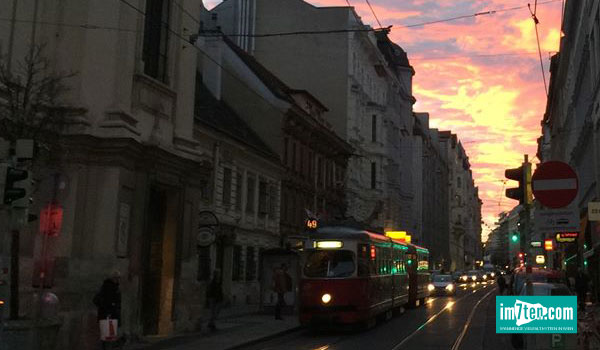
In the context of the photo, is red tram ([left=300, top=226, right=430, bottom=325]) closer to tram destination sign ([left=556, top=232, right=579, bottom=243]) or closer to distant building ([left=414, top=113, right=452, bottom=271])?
tram destination sign ([left=556, top=232, right=579, bottom=243])

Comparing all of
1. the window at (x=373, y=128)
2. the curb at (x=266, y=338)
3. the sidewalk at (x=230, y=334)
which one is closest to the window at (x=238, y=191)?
the sidewalk at (x=230, y=334)

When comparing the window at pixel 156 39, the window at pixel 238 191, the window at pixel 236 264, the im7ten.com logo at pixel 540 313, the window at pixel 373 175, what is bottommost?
the im7ten.com logo at pixel 540 313

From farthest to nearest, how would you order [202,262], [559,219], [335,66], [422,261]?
[335,66]
[422,261]
[202,262]
[559,219]

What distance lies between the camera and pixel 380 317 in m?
25.2

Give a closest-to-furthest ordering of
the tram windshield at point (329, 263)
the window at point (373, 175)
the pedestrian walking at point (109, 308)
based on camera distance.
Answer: the pedestrian walking at point (109, 308), the tram windshield at point (329, 263), the window at point (373, 175)

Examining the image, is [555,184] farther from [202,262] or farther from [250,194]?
[250,194]

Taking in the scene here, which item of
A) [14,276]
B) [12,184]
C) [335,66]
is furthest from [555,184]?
[335,66]

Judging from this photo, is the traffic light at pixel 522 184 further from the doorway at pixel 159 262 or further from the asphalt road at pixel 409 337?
the doorway at pixel 159 262

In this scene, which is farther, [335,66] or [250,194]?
[335,66]

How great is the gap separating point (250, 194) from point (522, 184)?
2527 centimetres

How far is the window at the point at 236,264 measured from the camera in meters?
32.2

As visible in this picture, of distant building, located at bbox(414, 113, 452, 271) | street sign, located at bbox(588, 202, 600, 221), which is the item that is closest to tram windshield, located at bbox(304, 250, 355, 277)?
street sign, located at bbox(588, 202, 600, 221)

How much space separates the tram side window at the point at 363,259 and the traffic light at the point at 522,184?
10975 mm

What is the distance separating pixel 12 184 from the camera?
10.7 m
